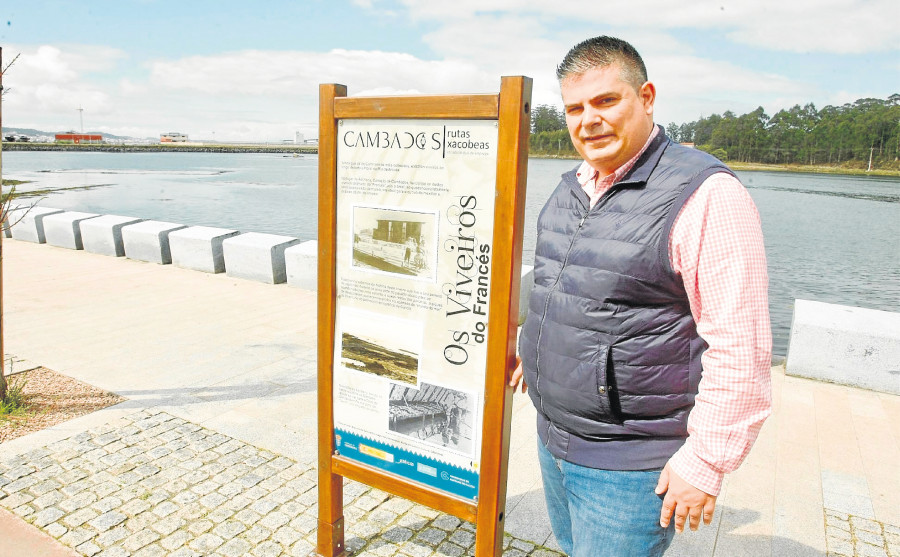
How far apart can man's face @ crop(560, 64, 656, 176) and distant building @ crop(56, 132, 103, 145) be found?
173568 mm

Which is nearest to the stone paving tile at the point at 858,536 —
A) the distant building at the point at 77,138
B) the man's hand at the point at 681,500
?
the man's hand at the point at 681,500

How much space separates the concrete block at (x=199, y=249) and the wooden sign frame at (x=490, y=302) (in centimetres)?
729

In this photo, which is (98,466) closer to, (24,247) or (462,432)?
(462,432)

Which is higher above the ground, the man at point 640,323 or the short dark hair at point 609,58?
the short dark hair at point 609,58

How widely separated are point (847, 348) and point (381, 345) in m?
4.51

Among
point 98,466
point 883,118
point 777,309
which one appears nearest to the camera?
point 98,466

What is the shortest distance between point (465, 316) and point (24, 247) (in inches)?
480

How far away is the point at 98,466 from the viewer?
3756 millimetres

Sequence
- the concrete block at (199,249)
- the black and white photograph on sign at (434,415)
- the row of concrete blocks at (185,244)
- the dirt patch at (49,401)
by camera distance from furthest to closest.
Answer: the concrete block at (199,249) → the row of concrete blocks at (185,244) → the dirt patch at (49,401) → the black and white photograph on sign at (434,415)

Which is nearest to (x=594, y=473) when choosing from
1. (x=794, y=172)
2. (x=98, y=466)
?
(x=98, y=466)

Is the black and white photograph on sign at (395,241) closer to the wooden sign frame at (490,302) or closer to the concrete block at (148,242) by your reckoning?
the wooden sign frame at (490,302)

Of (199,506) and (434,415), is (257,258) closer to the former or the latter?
(199,506)

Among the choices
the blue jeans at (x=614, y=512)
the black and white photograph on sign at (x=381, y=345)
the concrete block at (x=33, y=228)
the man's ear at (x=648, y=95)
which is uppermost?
the man's ear at (x=648, y=95)

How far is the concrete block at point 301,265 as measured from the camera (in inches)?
328
